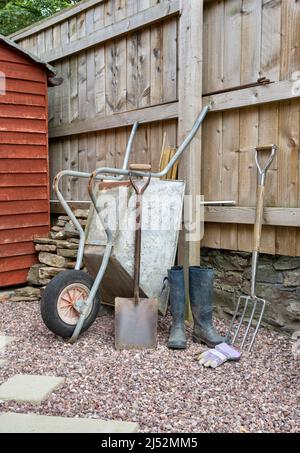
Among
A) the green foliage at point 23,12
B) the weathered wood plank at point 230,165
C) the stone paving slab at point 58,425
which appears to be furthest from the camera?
the green foliage at point 23,12

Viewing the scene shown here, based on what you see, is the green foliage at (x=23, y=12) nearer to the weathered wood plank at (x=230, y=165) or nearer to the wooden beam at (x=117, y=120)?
the wooden beam at (x=117, y=120)

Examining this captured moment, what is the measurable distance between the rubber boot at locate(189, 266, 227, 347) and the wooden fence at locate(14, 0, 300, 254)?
461 mm

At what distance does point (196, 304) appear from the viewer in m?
2.75

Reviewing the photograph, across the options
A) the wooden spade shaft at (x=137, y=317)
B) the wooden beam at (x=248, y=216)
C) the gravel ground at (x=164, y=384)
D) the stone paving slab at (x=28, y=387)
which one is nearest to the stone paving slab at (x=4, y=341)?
the gravel ground at (x=164, y=384)

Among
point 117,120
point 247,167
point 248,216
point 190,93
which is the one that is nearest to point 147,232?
point 248,216

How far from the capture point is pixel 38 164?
14.6 feet

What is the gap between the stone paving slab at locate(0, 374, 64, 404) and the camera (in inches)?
80.1

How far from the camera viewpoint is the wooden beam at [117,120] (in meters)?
3.43

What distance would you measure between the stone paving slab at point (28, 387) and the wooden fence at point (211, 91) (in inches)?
55.8

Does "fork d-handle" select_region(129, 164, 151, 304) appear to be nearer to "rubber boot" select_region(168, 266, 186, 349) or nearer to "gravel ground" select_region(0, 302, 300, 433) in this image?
"rubber boot" select_region(168, 266, 186, 349)

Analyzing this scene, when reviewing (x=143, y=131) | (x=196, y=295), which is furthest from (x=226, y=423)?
(x=143, y=131)

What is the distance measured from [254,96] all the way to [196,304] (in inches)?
55.1

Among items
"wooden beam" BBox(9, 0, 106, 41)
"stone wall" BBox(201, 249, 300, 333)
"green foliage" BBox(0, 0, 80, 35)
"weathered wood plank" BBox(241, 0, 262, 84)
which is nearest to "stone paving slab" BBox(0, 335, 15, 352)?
"stone wall" BBox(201, 249, 300, 333)
